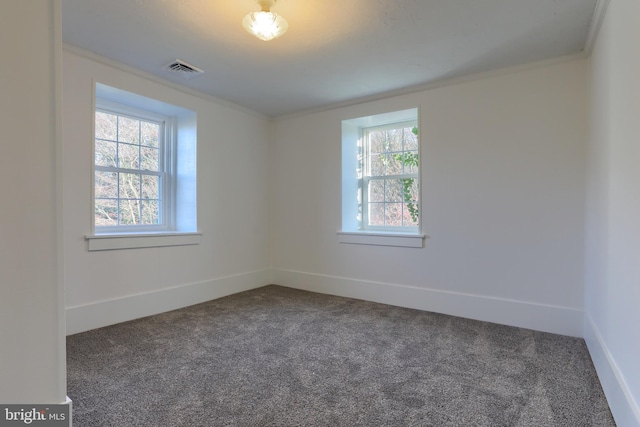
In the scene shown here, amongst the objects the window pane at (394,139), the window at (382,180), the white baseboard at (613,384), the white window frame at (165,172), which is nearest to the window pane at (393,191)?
the window at (382,180)

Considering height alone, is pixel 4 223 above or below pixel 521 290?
above

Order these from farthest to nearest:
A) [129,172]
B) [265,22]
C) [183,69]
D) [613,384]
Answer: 1. [129,172]
2. [183,69]
3. [265,22]
4. [613,384]

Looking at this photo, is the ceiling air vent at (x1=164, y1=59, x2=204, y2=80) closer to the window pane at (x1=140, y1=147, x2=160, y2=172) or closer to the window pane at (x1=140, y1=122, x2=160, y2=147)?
the window pane at (x1=140, y1=122, x2=160, y2=147)

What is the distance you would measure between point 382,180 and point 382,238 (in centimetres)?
75

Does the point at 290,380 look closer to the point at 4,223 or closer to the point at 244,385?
the point at 244,385

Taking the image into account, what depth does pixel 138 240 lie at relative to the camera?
3.15 metres

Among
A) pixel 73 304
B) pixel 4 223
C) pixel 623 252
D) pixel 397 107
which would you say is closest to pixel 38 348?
pixel 4 223

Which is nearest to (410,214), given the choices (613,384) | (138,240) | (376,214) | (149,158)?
(376,214)

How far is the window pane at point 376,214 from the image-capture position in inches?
158

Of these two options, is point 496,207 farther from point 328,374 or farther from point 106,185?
point 106,185

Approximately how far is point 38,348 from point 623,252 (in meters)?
2.50

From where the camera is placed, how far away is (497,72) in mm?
2969

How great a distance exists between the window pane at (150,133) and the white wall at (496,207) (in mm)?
2023

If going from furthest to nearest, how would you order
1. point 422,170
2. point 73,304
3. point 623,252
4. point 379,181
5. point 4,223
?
point 379,181 → point 422,170 → point 73,304 → point 623,252 → point 4,223
